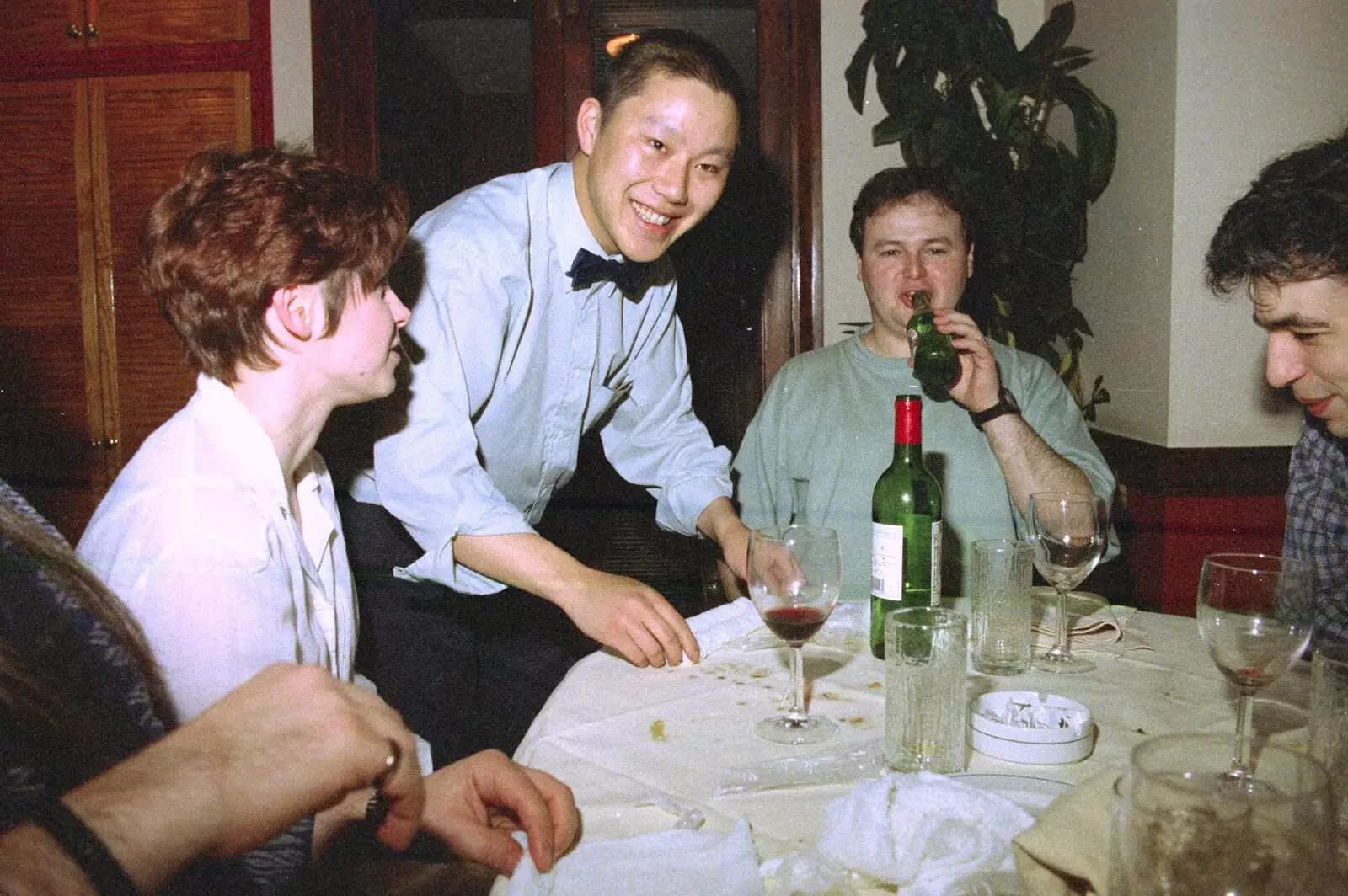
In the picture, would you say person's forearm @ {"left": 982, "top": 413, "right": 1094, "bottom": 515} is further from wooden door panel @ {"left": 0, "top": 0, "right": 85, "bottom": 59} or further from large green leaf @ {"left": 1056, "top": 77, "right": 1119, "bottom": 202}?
wooden door panel @ {"left": 0, "top": 0, "right": 85, "bottom": 59}

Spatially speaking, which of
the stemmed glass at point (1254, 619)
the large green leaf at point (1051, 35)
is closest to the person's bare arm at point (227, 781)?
the stemmed glass at point (1254, 619)

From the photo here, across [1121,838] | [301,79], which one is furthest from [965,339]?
[301,79]

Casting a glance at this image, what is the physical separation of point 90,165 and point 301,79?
0.79m

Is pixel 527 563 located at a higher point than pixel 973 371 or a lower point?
lower

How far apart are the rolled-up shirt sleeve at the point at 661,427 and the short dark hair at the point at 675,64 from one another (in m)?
0.46

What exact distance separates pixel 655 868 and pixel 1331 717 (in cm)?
58

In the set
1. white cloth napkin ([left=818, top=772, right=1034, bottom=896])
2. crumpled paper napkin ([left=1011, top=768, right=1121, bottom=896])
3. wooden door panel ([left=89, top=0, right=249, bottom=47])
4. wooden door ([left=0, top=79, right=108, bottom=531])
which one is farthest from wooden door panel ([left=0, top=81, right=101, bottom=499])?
crumpled paper napkin ([left=1011, top=768, right=1121, bottom=896])

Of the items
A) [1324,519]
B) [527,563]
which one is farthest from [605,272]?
[1324,519]

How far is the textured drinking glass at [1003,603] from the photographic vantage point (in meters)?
1.21

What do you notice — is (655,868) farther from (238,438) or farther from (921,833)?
(238,438)

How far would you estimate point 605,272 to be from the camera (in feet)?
5.81

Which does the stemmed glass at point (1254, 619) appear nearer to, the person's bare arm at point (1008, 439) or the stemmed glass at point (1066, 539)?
the stemmed glass at point (1066, 539)

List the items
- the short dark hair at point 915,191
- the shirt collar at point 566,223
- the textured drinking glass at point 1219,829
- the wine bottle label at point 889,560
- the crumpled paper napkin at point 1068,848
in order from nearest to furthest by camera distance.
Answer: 1. the textured drinking glass at point 1219,829
2. the crumpled paper napkin at point 1068,848
3. the wine bottle label at point 889,560
4. the shirt collar at point 566,223
5. the short dark hair at point 915,191

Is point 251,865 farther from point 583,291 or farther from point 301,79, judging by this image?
point 301,79
